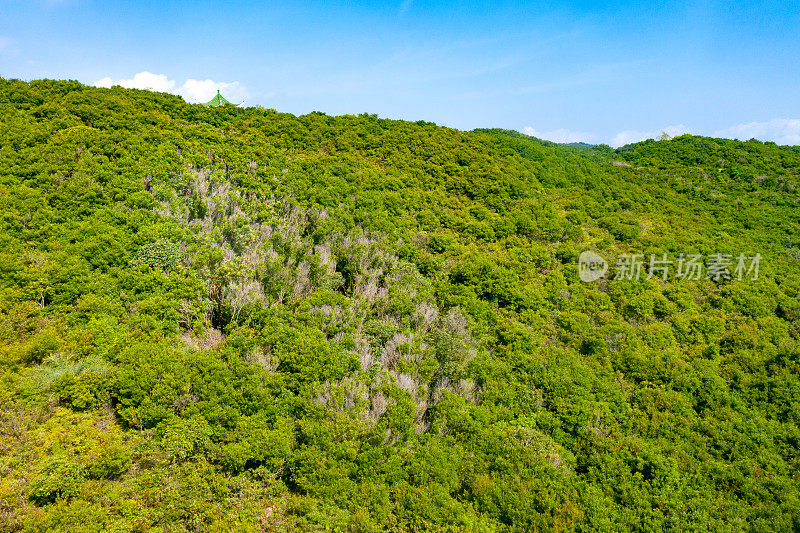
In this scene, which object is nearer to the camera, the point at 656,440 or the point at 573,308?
the point at 656,440

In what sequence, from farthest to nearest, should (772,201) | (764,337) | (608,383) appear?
(772,201), (764,337), (608,383)

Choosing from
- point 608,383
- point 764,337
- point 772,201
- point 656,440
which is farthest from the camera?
point 772,201

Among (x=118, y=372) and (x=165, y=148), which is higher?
(x=165, y=148)

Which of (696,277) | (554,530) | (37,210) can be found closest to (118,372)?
(37,210)

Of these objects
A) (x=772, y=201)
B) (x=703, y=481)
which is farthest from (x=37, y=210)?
(x=772, y=201)

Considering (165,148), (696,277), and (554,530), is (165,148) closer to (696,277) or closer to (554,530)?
(554,530)

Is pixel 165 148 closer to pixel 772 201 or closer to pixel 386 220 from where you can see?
pixel 386 220

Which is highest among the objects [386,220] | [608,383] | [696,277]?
[386,220]
